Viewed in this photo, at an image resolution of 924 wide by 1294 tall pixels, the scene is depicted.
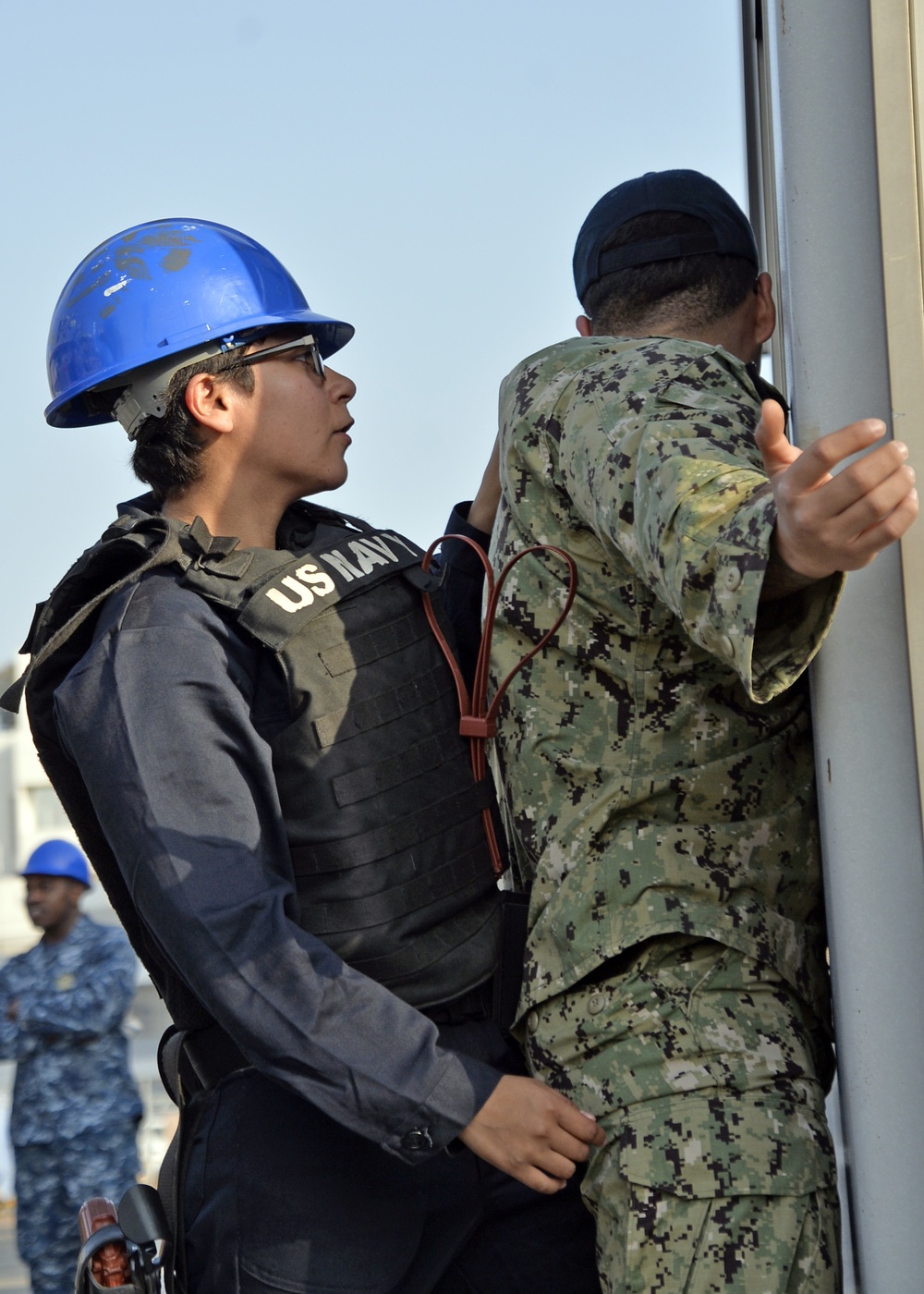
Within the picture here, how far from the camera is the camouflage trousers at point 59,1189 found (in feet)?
17.3

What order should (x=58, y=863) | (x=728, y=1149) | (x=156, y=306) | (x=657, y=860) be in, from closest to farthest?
(x=728, y=1149), (x=657, y=860), (x=156, y=306), (x=58, y=863)

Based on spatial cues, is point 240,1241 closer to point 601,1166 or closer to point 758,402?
point 601,1166

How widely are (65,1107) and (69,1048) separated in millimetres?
204

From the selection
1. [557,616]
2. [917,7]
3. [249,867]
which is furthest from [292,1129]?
[917,7]

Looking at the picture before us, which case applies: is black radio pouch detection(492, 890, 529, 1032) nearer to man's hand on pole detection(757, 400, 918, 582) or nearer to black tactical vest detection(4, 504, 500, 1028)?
black tactical vest detection(4, 504, 500, 1028)

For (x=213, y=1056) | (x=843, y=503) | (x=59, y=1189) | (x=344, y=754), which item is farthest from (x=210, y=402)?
(x=59, y=1189)

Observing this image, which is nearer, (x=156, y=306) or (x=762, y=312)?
(x=762, y=312)

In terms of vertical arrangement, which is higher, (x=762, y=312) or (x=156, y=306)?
(x=156, y=306)

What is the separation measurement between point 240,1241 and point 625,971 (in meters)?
0.65

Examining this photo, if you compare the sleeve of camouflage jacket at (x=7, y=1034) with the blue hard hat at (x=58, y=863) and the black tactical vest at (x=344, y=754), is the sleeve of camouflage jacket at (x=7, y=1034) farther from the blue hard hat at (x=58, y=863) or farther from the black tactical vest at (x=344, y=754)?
the black tactical vest at (x=344, y=754)

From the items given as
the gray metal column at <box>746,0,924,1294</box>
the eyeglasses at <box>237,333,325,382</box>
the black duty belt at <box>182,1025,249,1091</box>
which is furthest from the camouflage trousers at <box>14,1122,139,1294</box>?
the gray metal column at <box>746,0,924,1294</box>

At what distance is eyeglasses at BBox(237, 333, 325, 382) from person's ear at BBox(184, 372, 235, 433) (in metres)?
0.06

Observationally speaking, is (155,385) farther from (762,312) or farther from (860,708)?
(860,708)

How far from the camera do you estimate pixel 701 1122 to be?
5.42 ft
